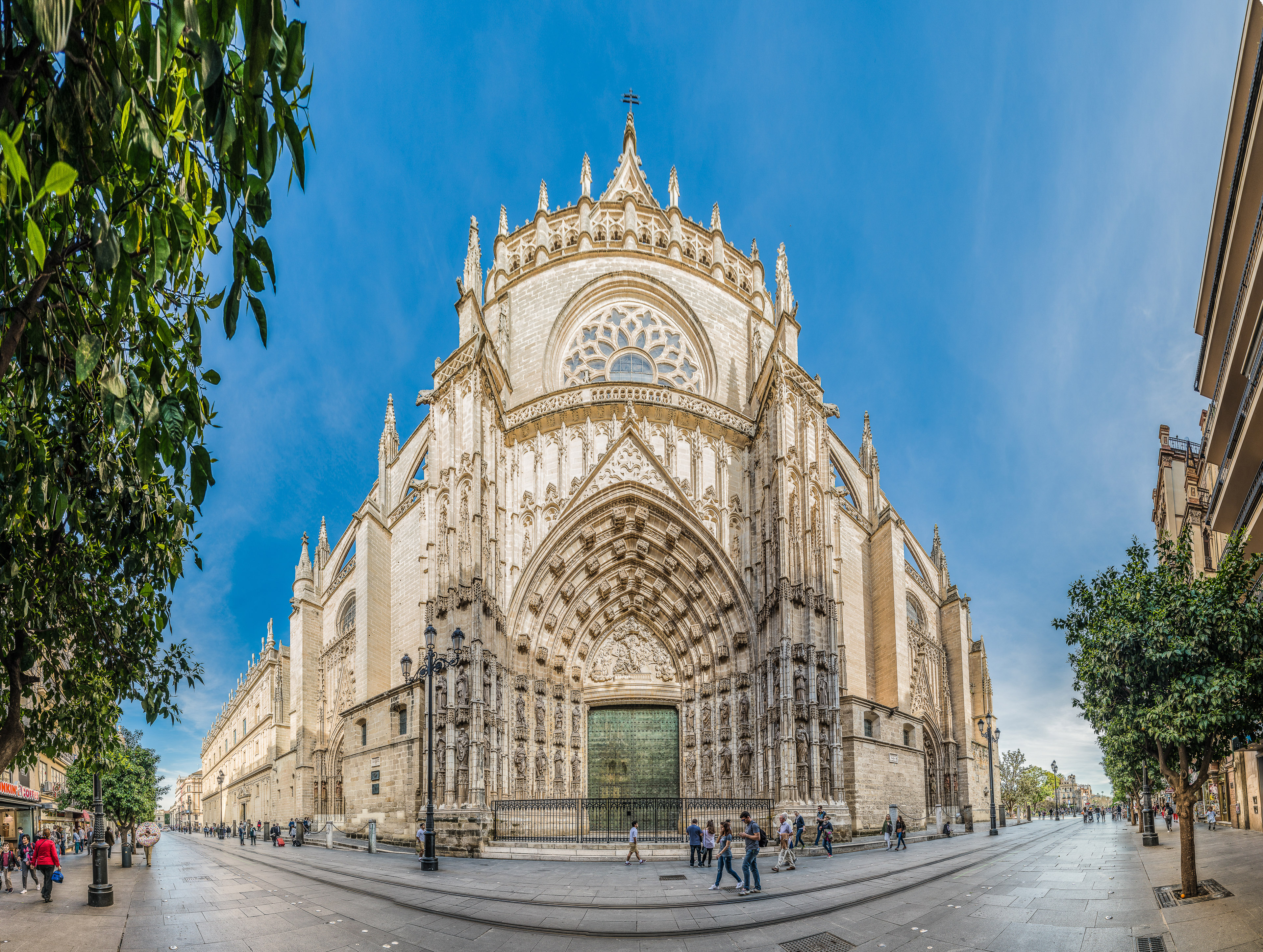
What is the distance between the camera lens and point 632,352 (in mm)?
31000

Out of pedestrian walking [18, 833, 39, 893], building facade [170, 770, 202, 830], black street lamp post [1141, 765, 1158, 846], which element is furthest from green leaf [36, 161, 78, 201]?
building facade [170, 770, 202, 830]

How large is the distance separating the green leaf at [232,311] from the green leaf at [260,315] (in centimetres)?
14

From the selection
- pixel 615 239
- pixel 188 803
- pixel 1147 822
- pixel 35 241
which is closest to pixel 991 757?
pixel 1147 822

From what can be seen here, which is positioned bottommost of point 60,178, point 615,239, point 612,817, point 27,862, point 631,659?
point 612,817

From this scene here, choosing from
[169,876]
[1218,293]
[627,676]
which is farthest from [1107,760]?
[169,876]

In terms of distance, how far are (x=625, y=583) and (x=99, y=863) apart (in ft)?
57.4

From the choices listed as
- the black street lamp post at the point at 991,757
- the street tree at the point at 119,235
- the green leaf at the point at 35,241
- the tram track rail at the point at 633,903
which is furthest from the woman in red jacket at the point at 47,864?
Result: the black street lamp post at the point at 991,757

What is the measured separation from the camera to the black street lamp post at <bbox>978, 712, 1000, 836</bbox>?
30.6 metres

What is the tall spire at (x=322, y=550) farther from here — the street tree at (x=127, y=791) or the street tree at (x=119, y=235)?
the street tree at (x=119, y=235)

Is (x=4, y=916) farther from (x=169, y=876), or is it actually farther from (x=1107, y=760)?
(x=1107, y=760)

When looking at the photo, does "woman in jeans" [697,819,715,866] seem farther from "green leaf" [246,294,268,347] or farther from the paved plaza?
"green leaf" [246,294,268,347]

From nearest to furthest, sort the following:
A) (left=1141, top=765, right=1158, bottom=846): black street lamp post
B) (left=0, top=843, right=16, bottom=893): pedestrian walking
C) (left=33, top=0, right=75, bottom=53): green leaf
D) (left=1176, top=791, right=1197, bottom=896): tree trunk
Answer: (left=33, top=0, right=75, bottom=53): green leaf
(left=1176, top=791, right=1197, bottom=896): tree trunk
(left=0, top=843, right=16, bottom=893): pedestrian walking
(left=1141, top=765, right=1158, bottom=846): black street lamp post

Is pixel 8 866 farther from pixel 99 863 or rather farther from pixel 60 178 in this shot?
pixel 60 178

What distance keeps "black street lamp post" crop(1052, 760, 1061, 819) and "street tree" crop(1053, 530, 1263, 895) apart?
71.7 meters
